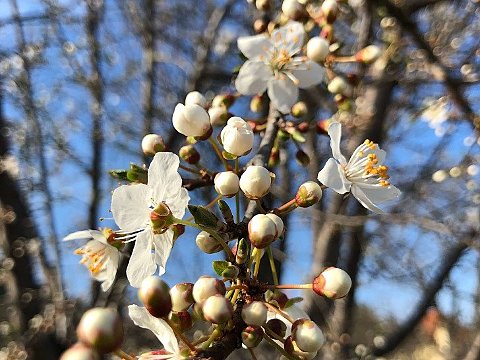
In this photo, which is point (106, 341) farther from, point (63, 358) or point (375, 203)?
point (375, 203)

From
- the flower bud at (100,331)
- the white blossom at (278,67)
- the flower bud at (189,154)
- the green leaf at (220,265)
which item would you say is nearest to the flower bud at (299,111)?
the white blossom at (278,67)

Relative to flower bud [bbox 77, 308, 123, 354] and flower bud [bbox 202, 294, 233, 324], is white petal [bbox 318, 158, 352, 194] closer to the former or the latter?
flower bud [bbox 202, 294, 233, 324]

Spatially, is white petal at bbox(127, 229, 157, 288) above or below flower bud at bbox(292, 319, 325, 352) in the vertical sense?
above

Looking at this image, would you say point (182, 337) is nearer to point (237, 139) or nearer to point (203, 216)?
point (203, 216)

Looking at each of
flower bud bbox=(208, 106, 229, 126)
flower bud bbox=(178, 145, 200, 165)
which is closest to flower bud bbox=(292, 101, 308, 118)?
flower bud bbox=(208, 106, 229, 126)

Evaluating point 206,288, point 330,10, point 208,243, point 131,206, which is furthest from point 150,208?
point 330,10

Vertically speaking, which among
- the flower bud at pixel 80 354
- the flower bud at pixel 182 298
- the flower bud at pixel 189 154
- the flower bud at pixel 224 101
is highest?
the flower bud at pixel 224 101

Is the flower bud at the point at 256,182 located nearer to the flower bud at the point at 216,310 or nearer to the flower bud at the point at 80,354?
A: the flower bud at the point at 216,310
